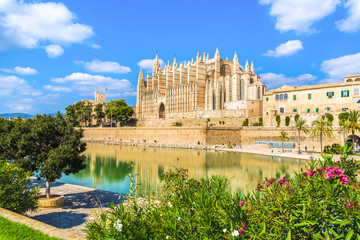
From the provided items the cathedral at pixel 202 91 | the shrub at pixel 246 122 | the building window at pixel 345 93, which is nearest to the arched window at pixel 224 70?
the cathedral at pixel 202 91

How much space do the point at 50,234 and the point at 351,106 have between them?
1846 inches

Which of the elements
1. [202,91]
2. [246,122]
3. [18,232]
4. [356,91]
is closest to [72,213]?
[18,232]

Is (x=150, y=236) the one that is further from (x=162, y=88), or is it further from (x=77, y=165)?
(x=162, y=88)

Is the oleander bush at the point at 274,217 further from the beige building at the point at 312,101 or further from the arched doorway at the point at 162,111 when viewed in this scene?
the arched doorway at the point at 162,111

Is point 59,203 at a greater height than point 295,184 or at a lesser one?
lesser

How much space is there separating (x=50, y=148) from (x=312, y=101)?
44.7m

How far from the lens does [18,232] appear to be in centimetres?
541

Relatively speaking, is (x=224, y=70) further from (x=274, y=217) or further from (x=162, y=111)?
(x=274, y=217)

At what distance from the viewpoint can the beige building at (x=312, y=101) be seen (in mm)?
41150

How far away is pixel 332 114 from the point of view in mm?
41312

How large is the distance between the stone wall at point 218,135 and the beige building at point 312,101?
2986 mm

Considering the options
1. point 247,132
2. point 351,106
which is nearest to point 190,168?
point 247,132

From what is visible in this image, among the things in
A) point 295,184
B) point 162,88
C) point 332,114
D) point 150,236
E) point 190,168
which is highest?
point 162,88

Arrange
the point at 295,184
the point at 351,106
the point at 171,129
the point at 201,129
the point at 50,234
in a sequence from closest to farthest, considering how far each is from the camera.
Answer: the point at 295,184
the point at 50,234
the point at 351,106
the point at 201,129
the point at 171,129
